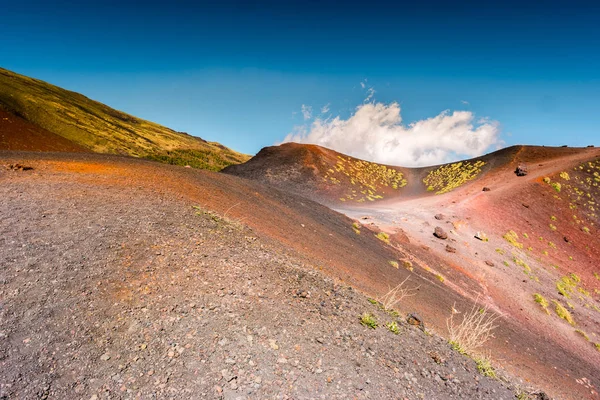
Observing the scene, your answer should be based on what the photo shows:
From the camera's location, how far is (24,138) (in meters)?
35.0

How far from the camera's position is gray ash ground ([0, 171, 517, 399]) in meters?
4.13

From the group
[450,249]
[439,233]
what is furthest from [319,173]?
[450,249]

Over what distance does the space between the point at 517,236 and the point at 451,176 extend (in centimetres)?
2658

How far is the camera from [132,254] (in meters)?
6.87

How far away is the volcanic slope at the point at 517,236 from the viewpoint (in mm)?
16297

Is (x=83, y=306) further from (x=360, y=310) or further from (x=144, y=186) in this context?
(x=144, y=186)

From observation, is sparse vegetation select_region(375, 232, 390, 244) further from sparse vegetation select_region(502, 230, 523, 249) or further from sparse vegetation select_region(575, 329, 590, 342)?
sparse vegetation select_region(502, 230, 523, 249)

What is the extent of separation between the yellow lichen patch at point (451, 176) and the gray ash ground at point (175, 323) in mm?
47441

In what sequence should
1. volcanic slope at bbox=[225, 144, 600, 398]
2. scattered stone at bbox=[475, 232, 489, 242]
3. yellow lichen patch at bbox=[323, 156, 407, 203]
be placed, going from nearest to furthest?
1. volcanic slope at bbox=[225, 144, 600, 398]
2. scattered stone at bbox=[475, 232, 489, 242]
3. yellow lichen patch at bbox=[323, 156, 407, 203]

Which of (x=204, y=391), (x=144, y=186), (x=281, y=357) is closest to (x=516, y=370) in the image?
(x=281, y=357)

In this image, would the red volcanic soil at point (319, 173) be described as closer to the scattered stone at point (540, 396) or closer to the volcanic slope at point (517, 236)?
the volcanic slope at point (517, 236)

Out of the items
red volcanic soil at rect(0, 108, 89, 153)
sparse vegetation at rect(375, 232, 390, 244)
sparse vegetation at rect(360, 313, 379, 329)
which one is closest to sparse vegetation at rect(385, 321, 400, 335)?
sparse vegetation at rect(360, 313, 379, 329)

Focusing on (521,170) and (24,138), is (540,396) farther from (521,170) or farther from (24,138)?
(24,138)

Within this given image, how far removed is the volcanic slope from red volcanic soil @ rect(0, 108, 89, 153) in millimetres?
26763
